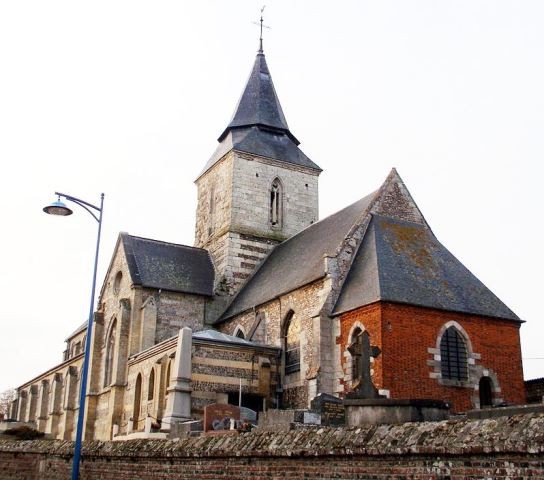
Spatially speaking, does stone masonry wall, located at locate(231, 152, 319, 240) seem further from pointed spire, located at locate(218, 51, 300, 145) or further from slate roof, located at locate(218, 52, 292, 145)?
slate roof, located at locate(218, 52, 292, 145)

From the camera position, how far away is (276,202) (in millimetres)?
35812

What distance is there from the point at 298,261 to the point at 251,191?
8132 millimetres

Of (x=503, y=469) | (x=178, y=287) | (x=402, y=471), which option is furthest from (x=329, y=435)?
(x=178, y=287)

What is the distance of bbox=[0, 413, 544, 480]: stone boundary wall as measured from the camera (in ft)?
17.8

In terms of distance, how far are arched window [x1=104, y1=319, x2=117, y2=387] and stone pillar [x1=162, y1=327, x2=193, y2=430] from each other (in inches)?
337

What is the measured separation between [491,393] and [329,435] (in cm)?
1675

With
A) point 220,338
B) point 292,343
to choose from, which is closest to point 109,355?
point 220,338

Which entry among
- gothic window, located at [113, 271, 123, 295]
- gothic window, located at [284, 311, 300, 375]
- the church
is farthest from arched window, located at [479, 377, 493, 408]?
gothic window, located at [113, 271, 123, 295]

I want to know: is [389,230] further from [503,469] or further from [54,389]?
[54,389]

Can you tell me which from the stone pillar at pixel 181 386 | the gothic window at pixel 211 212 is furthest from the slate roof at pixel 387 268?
the gothic window at pixel 211 212

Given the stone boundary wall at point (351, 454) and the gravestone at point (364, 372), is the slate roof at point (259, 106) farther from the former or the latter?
the stone boundary wall at point (351, 454)

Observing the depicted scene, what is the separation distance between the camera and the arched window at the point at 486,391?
2217cm

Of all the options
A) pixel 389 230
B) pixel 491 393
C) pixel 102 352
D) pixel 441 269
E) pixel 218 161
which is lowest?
pixel 491 393

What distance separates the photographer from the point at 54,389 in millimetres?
38719
